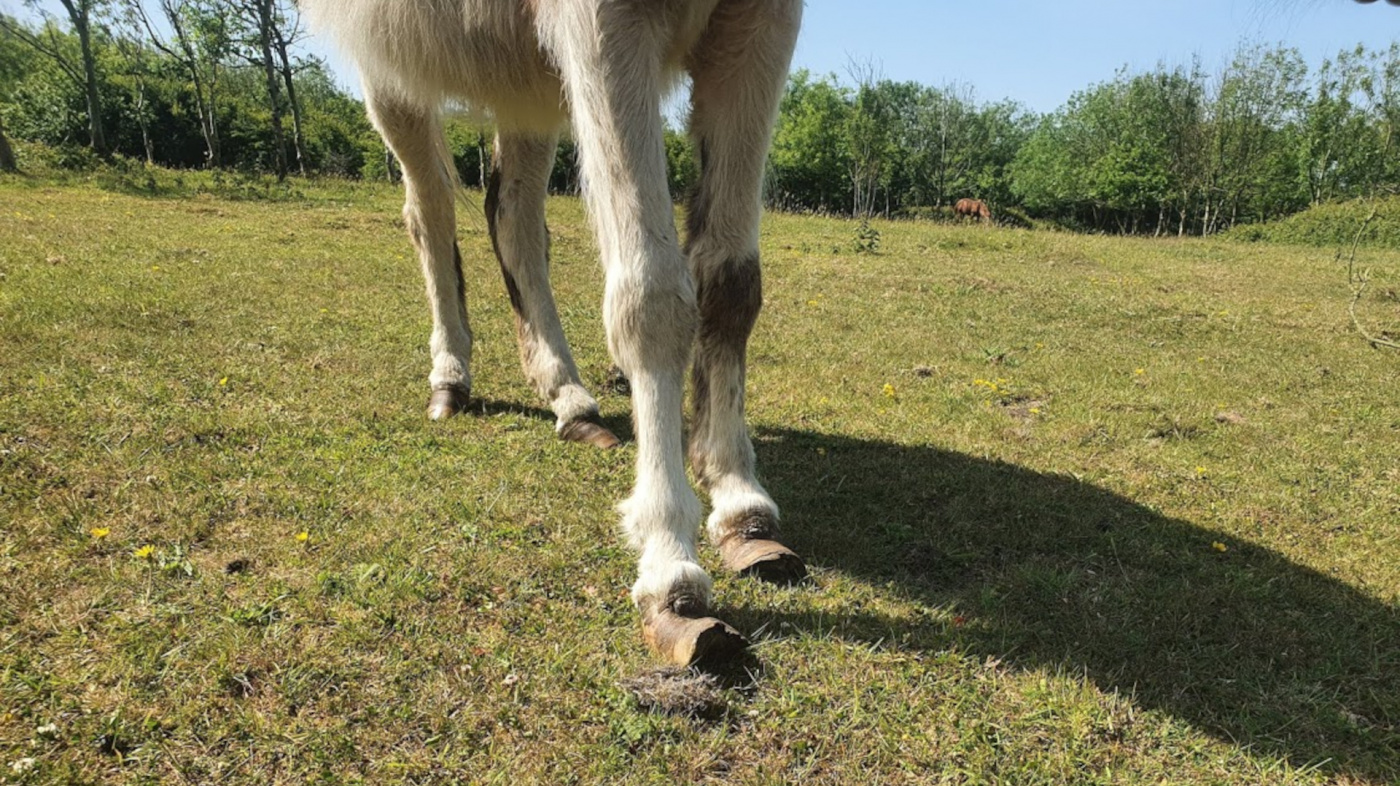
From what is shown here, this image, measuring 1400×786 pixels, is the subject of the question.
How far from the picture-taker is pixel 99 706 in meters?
1.82

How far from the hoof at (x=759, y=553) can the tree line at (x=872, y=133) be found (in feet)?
51.0

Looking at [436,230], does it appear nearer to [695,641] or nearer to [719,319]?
[719,319]

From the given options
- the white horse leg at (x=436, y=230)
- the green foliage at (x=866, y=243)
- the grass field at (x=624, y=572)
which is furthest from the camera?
the green foliage at (x=866, y=243)

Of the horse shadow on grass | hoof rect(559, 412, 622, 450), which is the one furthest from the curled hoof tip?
hoof rect(559, 412, 622, 450)

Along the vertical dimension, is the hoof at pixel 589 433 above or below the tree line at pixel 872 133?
below

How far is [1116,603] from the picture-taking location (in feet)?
8.59

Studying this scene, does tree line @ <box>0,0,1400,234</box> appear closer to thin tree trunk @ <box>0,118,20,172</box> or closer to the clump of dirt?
thin tree trunk @ <box>0,118,20,172</box>

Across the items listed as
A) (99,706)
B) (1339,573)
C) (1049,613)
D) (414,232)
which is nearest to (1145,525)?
(1339,573)

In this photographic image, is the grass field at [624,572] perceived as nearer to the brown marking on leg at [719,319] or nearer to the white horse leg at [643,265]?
the white horse leg at [643,265]

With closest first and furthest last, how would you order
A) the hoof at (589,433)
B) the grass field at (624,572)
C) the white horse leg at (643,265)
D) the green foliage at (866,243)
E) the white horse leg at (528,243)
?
the grass field at (624,572), the white horse leg at (643,265), the hoof at (589,433), the white horse leg at (528,243), the green foliage at (866,243)

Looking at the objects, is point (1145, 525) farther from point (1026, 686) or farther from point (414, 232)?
point (414, 232)

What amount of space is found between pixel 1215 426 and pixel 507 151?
439cm

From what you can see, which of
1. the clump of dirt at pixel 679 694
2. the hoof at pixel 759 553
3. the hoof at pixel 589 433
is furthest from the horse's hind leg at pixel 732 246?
the hoof at pixel 589 433

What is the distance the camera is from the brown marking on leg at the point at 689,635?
2.05 meters
